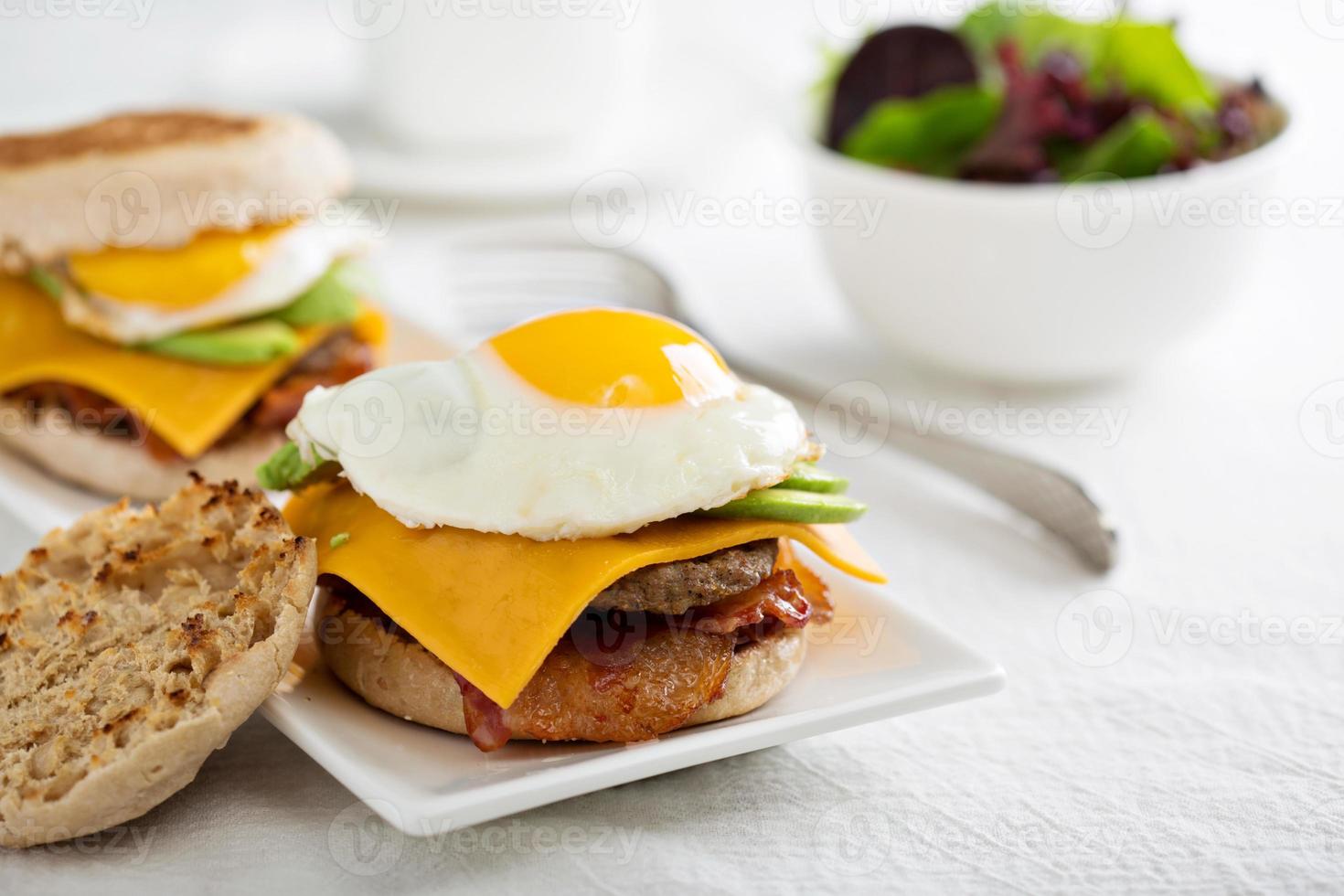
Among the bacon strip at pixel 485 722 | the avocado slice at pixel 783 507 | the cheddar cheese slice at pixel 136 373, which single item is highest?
the avocado slice at pixel 783 507

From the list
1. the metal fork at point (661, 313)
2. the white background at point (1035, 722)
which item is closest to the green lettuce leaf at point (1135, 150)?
the white background at point (1035, 722)

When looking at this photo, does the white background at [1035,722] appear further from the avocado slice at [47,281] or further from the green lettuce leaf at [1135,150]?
the avocado slice at [47,281]

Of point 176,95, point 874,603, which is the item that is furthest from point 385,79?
point 874,603

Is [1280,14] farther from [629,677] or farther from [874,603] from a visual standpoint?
[629,677]

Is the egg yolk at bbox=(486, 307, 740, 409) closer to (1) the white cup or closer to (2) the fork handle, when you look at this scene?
(2) the fork handle

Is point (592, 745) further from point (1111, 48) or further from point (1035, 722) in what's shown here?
point (1111, 48)

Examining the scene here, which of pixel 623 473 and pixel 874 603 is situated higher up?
pixel 623 473

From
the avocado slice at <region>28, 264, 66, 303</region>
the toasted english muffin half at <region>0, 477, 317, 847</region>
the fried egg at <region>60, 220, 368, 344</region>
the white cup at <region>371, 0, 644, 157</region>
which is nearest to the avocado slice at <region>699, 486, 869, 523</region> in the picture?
the toasted english muffin half at <region>0, 477, 317, 847</region>
